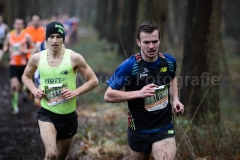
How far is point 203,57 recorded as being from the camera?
8258mm

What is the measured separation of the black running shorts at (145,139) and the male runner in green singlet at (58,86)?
113 cm

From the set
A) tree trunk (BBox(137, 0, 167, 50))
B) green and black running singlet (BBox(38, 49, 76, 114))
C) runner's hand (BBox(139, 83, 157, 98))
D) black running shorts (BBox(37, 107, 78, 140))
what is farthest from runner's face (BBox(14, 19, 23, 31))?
runner's hand (BBox(139, 83, 157, 98))

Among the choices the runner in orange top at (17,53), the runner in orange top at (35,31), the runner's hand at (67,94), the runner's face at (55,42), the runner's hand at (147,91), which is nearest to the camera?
the runner's hand at (147,91)

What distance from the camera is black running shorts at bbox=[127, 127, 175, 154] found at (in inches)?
186

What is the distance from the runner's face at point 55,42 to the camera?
222 inches

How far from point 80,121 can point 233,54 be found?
17.2 meters

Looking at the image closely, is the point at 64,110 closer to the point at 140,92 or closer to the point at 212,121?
the point at 140,92

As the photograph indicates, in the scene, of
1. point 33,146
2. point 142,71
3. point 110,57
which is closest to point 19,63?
point 33,146

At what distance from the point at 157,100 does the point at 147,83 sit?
243 millimetres

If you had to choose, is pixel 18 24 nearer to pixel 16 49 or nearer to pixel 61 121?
pixel 16 49

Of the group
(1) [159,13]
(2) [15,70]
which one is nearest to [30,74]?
(2) [15,70]

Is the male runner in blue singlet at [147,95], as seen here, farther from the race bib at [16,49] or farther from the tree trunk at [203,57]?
the race bib at [16,49]

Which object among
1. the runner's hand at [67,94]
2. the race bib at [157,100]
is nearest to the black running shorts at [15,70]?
the runner's hand at [67,94]

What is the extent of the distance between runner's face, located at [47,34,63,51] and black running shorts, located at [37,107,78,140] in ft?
2.77
